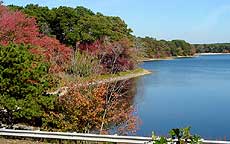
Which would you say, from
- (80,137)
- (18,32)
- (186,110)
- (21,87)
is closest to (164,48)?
(186,110)

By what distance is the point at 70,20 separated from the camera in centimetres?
4022

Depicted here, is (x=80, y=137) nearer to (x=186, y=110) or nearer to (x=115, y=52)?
(x=186, y=110)

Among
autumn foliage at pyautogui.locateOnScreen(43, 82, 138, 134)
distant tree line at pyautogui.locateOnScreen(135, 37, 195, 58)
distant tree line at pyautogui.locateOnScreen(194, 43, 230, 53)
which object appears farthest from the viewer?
distant tree line at pyautogui.locateOnScreen(194, 43, 230, 53)

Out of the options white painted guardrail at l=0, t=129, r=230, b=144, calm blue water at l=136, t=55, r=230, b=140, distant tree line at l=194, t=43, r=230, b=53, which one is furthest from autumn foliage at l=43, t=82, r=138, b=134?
distant tree line at l=194, t=43, r=230, b=53

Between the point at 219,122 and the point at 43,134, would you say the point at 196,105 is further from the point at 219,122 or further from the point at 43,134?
the point at 43,134

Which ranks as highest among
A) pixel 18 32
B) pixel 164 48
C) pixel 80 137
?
pixel 18 32

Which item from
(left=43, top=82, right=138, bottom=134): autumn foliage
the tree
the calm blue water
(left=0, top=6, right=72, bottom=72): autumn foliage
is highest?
(left=0, top=6, right=72, bottom=72): autumn foliage

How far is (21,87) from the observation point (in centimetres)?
1060

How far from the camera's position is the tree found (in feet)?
34.2

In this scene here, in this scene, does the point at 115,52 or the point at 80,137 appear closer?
the point at 80,137

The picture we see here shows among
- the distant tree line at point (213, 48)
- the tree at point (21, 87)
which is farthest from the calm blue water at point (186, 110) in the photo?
the distant tree line at point (213, 48)

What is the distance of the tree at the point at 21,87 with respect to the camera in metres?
10.4

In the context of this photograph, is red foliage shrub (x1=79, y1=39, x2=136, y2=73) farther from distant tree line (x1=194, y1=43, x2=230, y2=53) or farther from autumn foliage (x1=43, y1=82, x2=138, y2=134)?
distant tree line (x1=194, y1=43, x2=230, y2=53)

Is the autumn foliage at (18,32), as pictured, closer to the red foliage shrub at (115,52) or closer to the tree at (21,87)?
the tree at (21,87)
